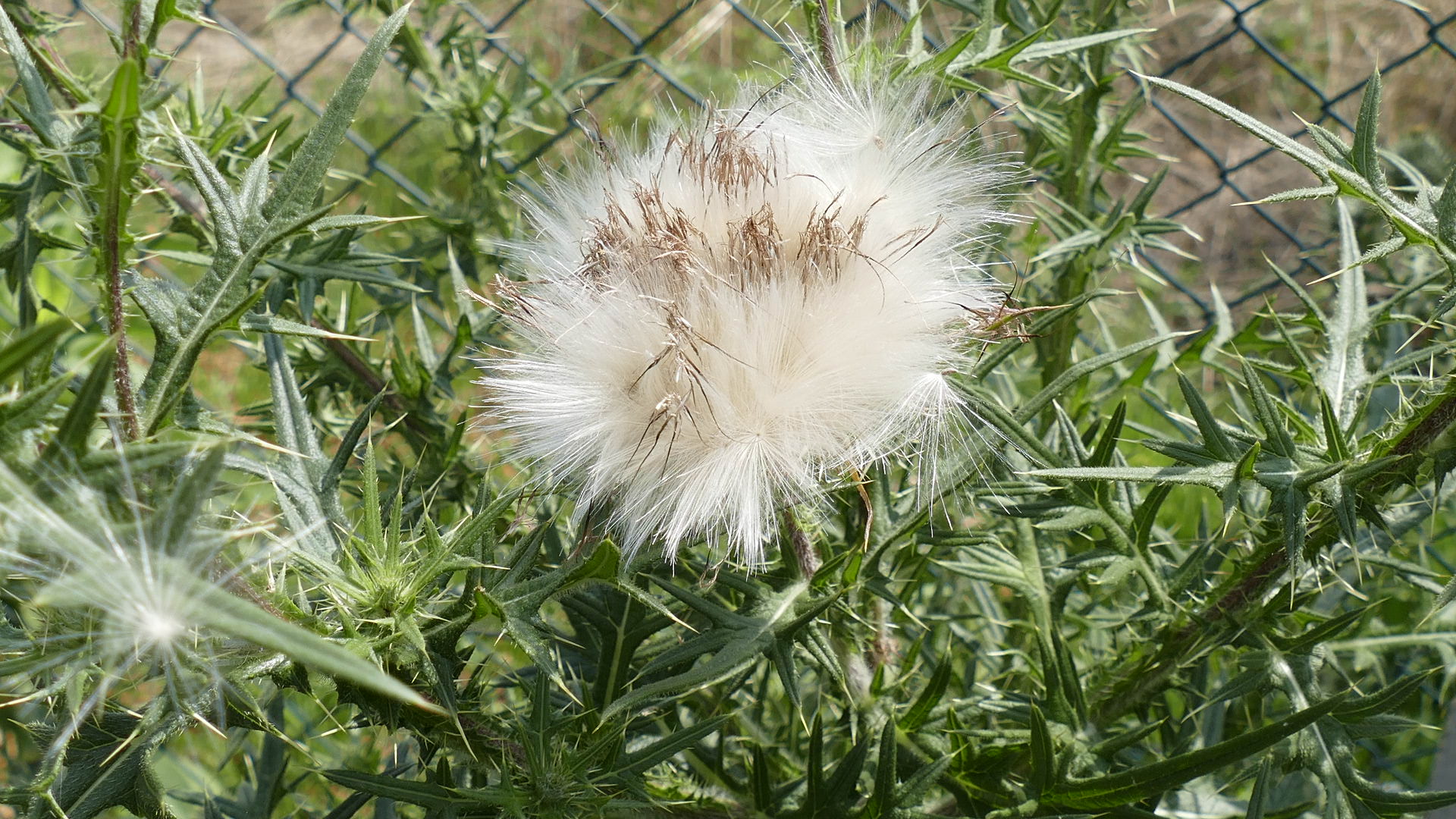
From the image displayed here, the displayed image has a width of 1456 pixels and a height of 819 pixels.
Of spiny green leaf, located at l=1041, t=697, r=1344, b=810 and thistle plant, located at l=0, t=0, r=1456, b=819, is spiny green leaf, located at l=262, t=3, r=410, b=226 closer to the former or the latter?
thistle plant, located at l=0, t=0, r=1456, b=819

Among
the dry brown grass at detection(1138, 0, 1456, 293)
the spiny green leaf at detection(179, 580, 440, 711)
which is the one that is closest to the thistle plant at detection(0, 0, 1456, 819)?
the spiny green leaf at detection(179, 580, 440, 711)

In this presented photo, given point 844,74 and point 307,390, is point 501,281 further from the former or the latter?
point 307,390

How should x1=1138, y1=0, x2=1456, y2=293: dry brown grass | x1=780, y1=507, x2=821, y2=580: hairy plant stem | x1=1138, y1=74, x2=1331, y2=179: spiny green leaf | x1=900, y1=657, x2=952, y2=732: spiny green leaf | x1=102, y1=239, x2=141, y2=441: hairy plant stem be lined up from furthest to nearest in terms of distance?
x1=1138, y1=0, x2=1456, y2=293: dry brown grass, x1=900, y1=657, x2=952, y2=732: spiny green leaf, x1=780, y1=507, x2=821, y2=580: hairy plant stem, x1=1138, y1=74, x2=1331, y2=179: spiny green leaf, x1=102, y1=239, x2=141, y2=441: hairy plant stem

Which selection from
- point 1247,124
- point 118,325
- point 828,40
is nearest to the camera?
point 118,325

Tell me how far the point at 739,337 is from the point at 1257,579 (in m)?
0.74

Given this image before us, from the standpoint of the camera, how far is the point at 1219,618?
130cm

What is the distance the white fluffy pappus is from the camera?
3.43 ft

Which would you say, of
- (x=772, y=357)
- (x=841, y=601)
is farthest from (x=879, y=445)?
(x=841, y=601)

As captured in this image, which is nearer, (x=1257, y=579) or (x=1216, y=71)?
(x=1257, y=579)

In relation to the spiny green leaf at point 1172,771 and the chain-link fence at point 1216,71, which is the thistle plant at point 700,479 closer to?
the spiny green leaf at point 1172,771

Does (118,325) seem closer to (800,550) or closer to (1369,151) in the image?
(800,550)

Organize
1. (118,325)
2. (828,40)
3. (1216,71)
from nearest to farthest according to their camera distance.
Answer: (118,325) → (828,40) → (1216,71)

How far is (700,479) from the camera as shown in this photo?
1027 millimetres

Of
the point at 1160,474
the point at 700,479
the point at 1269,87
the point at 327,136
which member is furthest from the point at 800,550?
the point at 1269,87
